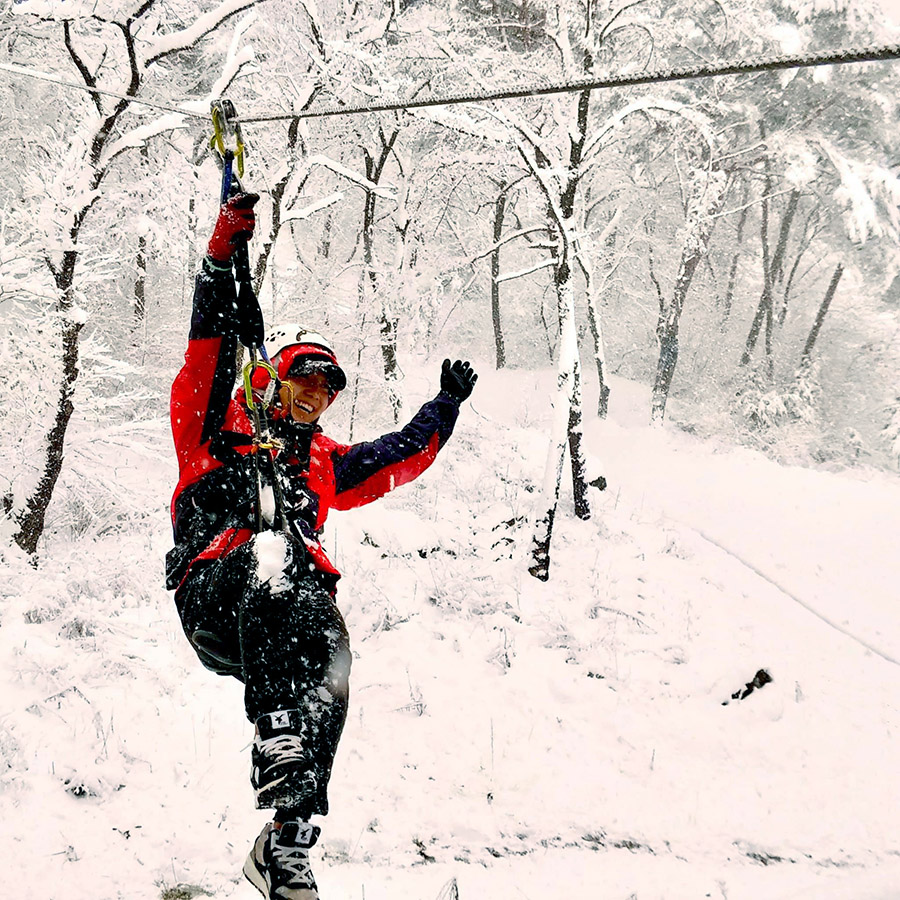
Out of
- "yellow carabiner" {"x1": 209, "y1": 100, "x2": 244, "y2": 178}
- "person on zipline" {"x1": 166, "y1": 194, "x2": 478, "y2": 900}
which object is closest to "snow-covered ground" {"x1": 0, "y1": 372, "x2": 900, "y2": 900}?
"person on zipline" {"x1": 166, "y1": 194, "x2": 478, "y2": 900}

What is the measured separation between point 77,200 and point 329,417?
366 inches

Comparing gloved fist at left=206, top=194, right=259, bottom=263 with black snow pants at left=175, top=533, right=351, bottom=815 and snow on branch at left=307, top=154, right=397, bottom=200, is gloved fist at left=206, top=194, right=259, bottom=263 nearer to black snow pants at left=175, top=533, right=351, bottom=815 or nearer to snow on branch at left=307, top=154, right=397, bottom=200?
black snow pants at left=175, top=533, right=351, bottom=815

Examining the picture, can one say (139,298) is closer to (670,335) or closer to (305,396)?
(670,335)

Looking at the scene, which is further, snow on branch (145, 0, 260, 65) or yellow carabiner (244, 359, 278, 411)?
snow on branch (145, 0, 260, 65)

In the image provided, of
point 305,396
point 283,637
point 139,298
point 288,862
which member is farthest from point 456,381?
point 139,298

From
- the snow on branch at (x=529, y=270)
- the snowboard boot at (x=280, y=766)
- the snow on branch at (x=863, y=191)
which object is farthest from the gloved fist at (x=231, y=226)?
the snow on branch at (x=863, y=191)

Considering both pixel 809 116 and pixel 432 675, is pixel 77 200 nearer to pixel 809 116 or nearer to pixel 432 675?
pixel 432 675

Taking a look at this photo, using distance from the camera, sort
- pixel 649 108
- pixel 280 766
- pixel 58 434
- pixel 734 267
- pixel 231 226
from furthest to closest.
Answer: pixel 734 267 → pixel 649 108 → pixel 58 434 → pixel 231 226 → pixel 280 766

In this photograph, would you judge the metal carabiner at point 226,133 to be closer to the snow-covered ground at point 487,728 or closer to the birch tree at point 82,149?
the snow-covered ground at point 487,728

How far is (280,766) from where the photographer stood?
7.09ft

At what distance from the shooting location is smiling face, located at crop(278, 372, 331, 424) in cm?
317

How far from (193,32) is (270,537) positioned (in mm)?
5905

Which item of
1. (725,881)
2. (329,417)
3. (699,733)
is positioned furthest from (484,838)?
(329,417)

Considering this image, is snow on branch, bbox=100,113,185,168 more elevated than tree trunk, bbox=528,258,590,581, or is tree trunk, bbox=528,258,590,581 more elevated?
snow on branch, bbox=100,113,185,168
